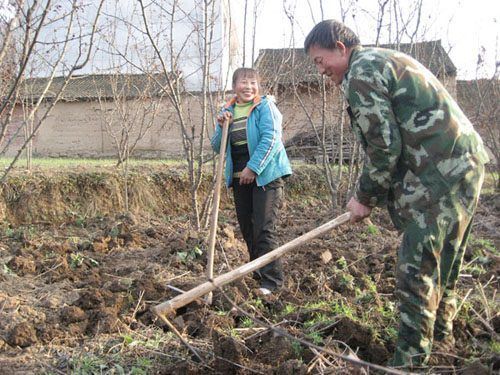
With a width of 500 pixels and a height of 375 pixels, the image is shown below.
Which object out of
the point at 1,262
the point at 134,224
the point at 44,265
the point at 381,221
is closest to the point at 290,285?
the point at 44,265

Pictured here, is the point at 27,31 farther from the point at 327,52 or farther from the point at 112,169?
the point at 112,169

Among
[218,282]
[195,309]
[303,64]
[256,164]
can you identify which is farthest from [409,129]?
[303,64]

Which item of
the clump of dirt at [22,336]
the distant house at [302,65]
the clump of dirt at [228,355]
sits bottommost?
the clump of dirt at [22,336]

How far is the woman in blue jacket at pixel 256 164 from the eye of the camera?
4.31 metres

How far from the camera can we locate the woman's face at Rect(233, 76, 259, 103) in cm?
439

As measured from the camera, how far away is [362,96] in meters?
2.66

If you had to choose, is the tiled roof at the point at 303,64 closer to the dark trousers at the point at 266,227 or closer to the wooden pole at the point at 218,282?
the dark trousers at the point at 266,227

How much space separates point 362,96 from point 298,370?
1372mm

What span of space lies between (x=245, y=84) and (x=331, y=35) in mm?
1632

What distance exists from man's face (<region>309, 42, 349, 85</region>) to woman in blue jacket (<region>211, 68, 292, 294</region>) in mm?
1415

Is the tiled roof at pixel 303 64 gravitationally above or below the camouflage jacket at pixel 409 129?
above

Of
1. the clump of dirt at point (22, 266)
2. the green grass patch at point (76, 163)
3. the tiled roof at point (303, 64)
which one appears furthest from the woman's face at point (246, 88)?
the green grass patch at point (76, 163)

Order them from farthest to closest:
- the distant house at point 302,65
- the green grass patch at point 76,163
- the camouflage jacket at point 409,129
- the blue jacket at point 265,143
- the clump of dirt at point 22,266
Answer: the green grass patch at point 76,163 → the distant house at point 302,65 → the clump of dirt at point 22,266 → the blue jacket at point 265,143 → the camouflage jacket at point 409,129

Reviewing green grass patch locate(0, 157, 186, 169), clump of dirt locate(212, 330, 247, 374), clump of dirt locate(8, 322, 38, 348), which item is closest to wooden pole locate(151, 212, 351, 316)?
clump of dirt locate(212, 330, 247, 374)
